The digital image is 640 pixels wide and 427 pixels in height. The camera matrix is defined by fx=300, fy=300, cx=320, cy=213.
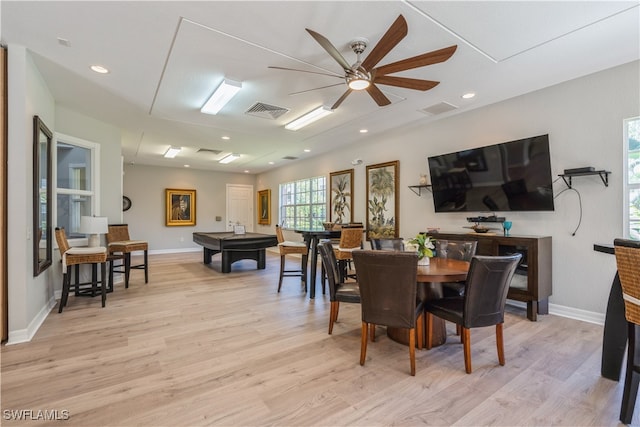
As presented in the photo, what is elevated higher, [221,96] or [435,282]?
[221,96]

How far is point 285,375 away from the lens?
2.25 meters

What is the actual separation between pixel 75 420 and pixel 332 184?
5.89 meters

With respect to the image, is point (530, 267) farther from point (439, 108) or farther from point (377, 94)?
point (377, 94)

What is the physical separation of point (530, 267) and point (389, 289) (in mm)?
2212

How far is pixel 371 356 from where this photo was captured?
255 centimetres

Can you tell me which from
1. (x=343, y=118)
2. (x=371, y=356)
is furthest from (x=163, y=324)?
(x=343, y=118)

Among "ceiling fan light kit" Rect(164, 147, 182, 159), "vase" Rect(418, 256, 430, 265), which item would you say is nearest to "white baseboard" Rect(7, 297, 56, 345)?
→ "vase" Rect(418, 256, 430, 265)

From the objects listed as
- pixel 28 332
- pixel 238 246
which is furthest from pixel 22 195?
pixel 238 246

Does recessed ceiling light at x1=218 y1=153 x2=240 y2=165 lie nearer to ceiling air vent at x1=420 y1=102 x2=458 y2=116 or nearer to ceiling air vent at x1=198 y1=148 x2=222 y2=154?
ceiling air vent at x1=198 y1=148 x2=222 y2=154

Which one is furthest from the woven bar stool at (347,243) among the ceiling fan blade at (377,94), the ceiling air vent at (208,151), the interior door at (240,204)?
the interior door at (240,204)

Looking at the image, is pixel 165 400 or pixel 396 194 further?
pixel 396 194

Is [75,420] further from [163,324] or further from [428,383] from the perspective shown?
[428,383]

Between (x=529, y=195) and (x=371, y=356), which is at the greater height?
(x=529, y=195)

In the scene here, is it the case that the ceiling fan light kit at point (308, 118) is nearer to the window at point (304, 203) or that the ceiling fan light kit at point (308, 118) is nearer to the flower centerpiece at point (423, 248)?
the flower centerpiece at point (423, 248)
